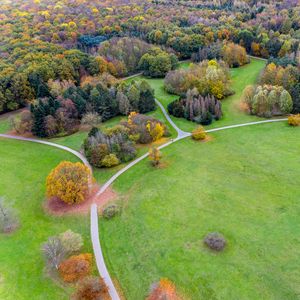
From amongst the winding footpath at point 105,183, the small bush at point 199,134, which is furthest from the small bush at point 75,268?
the small bush at point 199,134

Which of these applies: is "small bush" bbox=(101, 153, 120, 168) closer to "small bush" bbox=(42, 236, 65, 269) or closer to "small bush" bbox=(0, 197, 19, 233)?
"small bush" bbox=(0, 197, 19, 233)

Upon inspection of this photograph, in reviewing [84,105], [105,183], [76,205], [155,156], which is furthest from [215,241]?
[84,105]

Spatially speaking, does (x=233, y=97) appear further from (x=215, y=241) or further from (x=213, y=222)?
(x=215, y=241)

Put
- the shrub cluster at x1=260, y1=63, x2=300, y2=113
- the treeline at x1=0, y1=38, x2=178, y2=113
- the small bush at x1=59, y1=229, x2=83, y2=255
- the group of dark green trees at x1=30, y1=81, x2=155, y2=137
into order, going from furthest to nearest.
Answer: the treeline at x1=0, y1=38, x2=178, y2=113, the shrub cluster at x1=260, y1=63, x2=300, y2=113, the group of dark green trees at x1=30, y1=81, x2=155, y2=137, the small bush at x1=59, y1=229, x2=83, y2=255

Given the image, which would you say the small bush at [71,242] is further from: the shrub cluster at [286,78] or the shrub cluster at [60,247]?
the shrub cluster at [286,78]

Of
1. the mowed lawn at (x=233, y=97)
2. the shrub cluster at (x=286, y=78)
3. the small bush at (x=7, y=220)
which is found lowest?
the mowed lawn at (x=233, y=97)

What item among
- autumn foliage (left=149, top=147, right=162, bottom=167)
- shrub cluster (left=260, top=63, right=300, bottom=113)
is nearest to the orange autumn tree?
autumn foliage (left=149, top=147, right=162, bottom=167)
